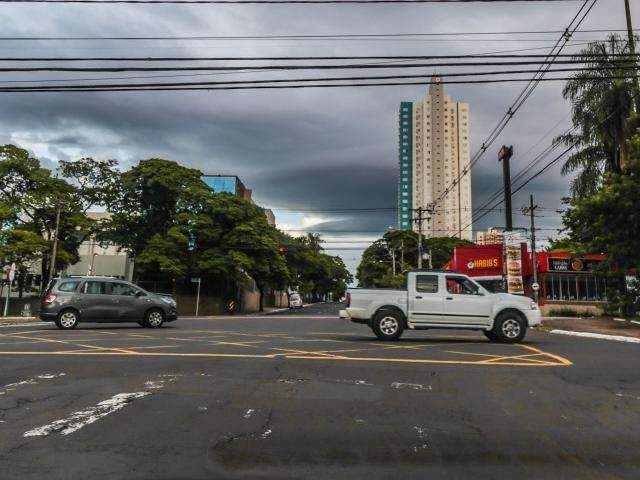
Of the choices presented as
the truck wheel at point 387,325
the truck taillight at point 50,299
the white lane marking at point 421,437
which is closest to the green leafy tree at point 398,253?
the truck taillight at point 50,299

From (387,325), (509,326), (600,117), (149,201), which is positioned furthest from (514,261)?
(387,325)

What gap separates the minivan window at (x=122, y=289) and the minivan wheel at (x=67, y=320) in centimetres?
147

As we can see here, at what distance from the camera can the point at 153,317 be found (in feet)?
69.0

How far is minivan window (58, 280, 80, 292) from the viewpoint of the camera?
2016 cm

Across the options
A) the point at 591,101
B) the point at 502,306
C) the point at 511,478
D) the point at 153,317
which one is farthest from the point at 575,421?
the point at 591,101

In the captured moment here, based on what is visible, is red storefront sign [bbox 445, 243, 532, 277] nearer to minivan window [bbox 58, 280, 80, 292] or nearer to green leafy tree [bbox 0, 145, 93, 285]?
green leafy tree [bbox 0, 145, 93, 285]

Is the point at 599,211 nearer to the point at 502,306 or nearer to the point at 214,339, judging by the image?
the point at 502,306

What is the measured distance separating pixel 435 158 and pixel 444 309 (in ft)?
272

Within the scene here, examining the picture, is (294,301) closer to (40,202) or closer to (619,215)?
(40,202)

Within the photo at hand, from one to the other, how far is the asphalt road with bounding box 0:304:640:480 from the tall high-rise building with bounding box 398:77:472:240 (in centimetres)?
7881

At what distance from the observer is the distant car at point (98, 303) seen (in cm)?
1991

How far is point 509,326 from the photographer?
1517 centimetres

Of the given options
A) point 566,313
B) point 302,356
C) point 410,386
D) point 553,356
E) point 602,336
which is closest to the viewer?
point 410,386

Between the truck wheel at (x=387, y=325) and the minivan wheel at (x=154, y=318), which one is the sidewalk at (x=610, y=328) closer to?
the truck wheel at (x=387, y=325)
